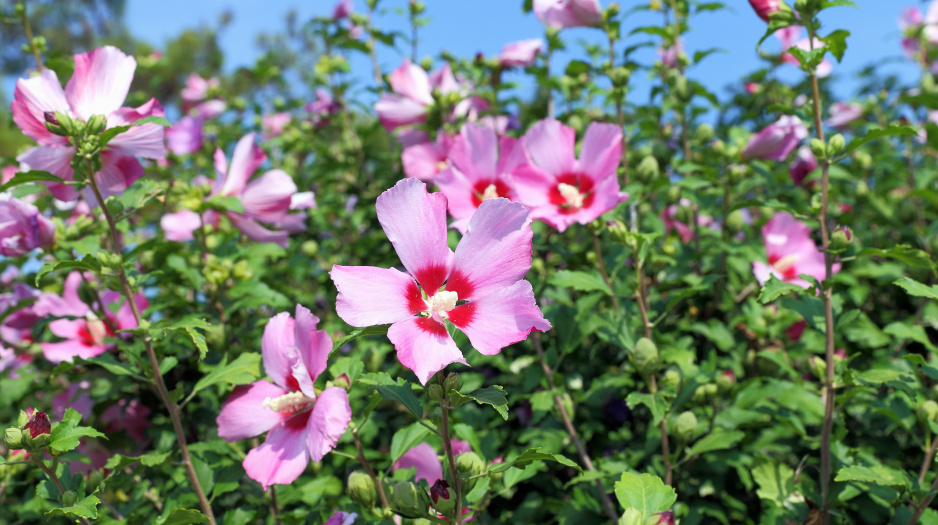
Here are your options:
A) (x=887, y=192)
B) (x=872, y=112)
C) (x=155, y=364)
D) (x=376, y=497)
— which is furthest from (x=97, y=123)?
(x=872, y=112)

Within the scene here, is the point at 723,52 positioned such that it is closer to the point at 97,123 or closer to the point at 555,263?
the point at 555,263

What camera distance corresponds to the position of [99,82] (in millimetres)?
1557

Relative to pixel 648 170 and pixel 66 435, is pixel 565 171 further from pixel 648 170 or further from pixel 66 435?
pixel 66 435

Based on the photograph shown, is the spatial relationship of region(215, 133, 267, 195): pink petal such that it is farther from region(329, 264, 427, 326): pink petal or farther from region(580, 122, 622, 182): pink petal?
region(329, 264, 427, 326): pink petal

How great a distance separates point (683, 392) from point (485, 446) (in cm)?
60

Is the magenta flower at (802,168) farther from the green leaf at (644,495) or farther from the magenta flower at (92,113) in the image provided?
the magenta flower at (92,113)

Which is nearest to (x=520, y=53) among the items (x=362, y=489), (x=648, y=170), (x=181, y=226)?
(x=648, y=170)

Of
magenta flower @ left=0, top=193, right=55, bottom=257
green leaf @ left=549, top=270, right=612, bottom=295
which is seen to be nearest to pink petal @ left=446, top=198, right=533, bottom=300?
green leaf @ left=549, top=270, right=612, bottom=295

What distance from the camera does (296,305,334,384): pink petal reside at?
1250mm

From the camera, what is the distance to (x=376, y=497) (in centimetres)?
138

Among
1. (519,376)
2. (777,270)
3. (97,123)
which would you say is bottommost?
(519,376)

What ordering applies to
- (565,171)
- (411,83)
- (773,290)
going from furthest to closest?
1. (411,83)
2. (565,171)
3. (773,290)

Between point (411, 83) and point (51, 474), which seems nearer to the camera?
point (51, 474)

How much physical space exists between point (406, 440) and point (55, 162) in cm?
113
